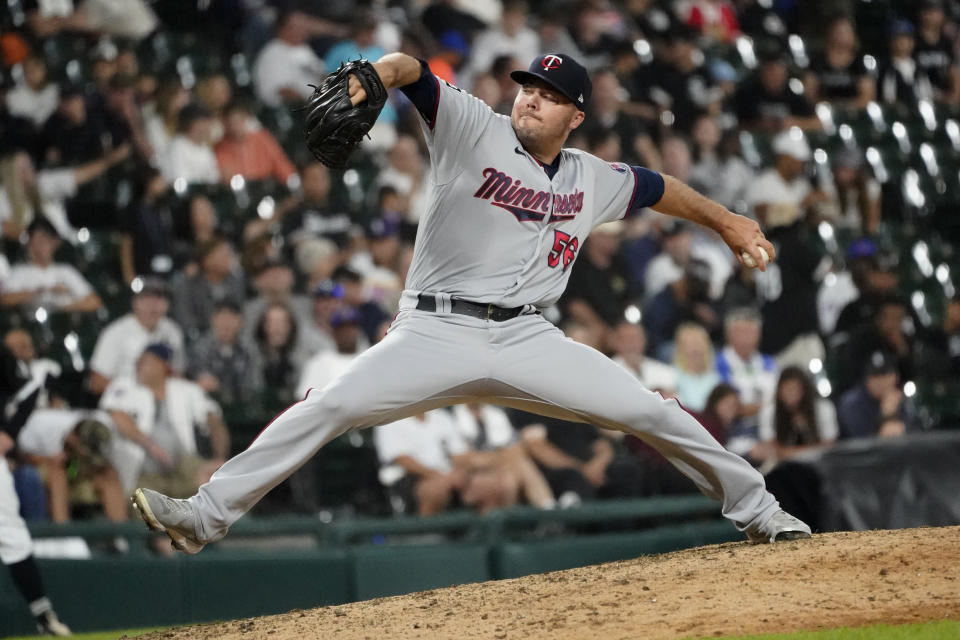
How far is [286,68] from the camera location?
9914 mm

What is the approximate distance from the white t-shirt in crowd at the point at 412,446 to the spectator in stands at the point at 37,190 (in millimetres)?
2444

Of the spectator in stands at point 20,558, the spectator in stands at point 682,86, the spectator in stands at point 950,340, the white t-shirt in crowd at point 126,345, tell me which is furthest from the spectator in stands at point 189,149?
the spectator in stands at point 950,340

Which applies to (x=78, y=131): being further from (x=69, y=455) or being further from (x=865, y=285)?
(x=865, y=285)

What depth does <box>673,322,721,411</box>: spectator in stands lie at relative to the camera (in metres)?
8.48

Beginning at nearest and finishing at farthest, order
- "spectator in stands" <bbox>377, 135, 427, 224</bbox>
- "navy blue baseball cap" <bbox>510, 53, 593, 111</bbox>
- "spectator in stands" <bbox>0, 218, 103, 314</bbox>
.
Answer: "navy blue baseball cap" <bbox>510, 53, 593, 111</bbox> < "spectator in stands" <bbox>0, 218, 103, 314</bbox> < "spectator in stands" <bbox>377, 135, 427, 224</bbox>

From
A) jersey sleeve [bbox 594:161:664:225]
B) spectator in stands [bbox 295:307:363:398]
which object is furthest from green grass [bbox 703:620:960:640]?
spectator in stands [bbox 295:307:363:398]

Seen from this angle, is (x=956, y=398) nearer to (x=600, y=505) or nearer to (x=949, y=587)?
(x=600, y=505)

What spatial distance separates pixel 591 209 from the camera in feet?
15.8

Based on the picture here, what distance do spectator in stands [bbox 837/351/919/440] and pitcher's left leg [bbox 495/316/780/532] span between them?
13.0 feet

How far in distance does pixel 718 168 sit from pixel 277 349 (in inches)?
178

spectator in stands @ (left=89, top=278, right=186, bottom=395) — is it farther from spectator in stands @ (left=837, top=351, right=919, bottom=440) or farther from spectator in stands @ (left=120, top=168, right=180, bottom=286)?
spectator in stands @ (left=837, top=351, right=919, bottom=440)

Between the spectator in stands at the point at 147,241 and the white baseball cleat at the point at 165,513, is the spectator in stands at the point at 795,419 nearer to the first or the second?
the spectator in stands at the point at 147,241

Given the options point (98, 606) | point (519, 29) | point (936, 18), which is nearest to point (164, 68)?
point (519, 29)

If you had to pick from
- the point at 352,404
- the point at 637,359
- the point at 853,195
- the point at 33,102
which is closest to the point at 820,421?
the point at 637,359
